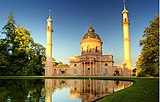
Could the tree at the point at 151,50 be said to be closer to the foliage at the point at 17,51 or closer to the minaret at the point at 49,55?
the foliage at the point at 17,51

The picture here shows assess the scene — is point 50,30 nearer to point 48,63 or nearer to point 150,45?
point 48,63

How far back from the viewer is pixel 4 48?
41.6 metres

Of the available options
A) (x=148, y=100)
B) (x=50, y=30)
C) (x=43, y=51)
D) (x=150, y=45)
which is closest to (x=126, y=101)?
(x=148, y=100)

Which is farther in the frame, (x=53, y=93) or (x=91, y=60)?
(x=91, y=60)

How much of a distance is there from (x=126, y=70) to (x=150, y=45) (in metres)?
23.3

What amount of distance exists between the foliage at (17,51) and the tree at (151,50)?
25127 mm

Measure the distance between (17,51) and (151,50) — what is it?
28.1 meters

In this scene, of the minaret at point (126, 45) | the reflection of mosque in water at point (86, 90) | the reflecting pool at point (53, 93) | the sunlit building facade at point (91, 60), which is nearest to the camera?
the reflecting pool at point (53, 93)

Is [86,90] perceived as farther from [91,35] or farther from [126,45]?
[91,35]

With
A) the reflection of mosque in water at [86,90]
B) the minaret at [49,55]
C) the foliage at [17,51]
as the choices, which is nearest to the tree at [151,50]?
the reflection of mosque in water at [86,90]

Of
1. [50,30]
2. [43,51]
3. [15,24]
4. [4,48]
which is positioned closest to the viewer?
[4,48]

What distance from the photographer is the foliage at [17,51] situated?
1620 inches

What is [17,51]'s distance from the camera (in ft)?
137

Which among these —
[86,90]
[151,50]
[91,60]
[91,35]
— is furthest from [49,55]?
[86,90]
